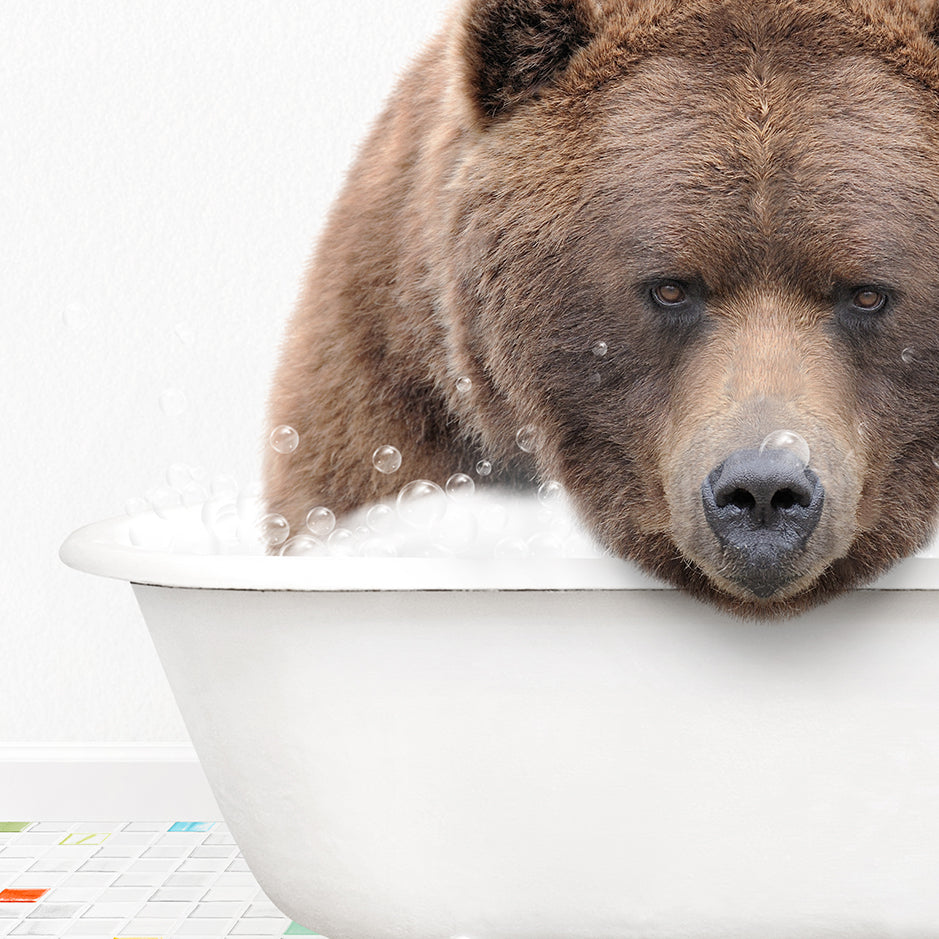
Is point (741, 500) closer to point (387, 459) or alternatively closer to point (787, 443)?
point (787, 443)

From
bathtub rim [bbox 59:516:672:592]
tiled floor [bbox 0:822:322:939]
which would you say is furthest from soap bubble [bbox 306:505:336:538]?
tiled floor [bbox 0:822:322:939]

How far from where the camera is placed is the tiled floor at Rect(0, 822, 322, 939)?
6.32 ft

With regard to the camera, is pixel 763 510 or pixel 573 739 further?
pixel 573 739

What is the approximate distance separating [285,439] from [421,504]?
28 centimetres

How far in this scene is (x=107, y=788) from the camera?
249 cm

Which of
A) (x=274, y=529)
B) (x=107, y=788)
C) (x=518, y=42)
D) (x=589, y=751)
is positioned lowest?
(x=107, y=788)

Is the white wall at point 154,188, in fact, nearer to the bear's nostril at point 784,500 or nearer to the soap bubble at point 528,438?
the soap bubble at point 528,438

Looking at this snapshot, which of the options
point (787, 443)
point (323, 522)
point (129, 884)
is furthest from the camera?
point (129, 884)

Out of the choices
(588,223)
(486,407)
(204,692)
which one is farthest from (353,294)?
(204,692)

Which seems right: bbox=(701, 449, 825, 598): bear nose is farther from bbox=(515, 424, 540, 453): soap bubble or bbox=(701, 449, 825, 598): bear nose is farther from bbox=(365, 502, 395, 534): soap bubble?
bbox=(365, 502, 395, 534): soap bubble

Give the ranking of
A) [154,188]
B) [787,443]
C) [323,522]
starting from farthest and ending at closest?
[154,188], [323,522], [787,443]

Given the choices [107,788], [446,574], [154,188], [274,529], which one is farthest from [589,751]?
[154,188]

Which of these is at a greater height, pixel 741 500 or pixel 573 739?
pixel 741 500

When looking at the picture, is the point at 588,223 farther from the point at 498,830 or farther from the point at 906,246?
the point at 498,830
